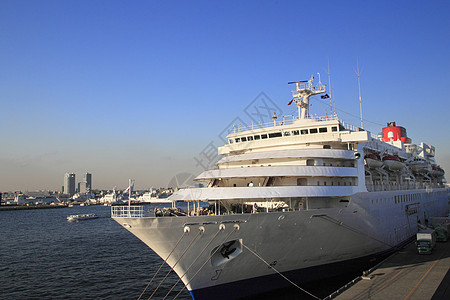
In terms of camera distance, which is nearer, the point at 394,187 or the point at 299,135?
the point at 299,135

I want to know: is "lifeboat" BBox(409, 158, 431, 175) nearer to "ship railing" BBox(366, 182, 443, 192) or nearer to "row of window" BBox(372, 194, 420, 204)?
"ship railing" BBox(366, 182, 443, 192)

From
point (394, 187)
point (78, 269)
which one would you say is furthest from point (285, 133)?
point (78, 269)

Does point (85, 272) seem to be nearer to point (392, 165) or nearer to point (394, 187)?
point (392, 165)

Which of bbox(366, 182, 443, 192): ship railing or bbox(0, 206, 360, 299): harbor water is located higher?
bbox(366, 182, 443, 192): ship railing

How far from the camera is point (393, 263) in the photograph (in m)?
20.5

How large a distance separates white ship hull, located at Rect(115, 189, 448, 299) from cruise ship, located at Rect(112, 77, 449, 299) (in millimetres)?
49

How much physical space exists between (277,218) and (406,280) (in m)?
8.00

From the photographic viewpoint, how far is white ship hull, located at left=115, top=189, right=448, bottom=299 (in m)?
15.0

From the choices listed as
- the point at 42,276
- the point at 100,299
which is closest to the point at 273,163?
the point at 100,299

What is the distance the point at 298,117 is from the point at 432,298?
1538 cm

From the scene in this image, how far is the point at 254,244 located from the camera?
1558 centimetres

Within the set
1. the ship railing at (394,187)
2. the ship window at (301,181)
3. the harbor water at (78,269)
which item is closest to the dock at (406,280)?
the ship railing at (394,187)

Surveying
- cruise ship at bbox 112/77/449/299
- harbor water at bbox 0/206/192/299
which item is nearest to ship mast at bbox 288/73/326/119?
cruise ship at bbox 112/77/449/299

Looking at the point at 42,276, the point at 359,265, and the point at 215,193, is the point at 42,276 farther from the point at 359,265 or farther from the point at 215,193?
the point at 359,265
